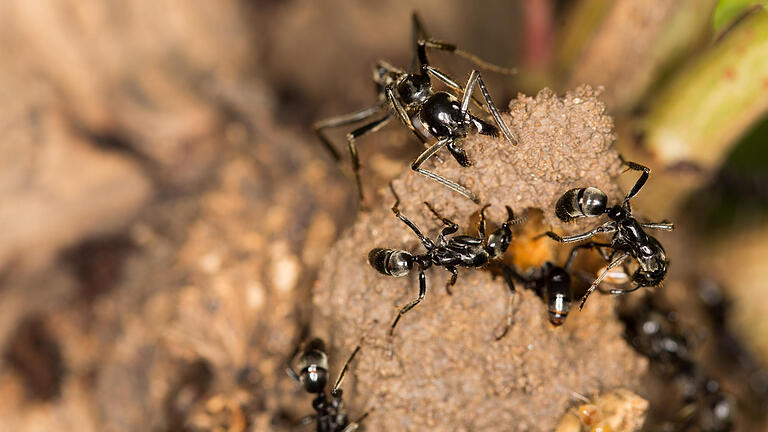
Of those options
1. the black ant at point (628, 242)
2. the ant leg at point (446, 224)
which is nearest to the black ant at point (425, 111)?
the ant leg at point (446, 224)

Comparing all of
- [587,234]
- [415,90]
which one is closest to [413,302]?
[587,234]

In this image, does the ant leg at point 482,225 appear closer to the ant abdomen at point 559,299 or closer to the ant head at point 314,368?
the ant abdomen at point 559,299

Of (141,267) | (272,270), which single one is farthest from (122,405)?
(272,270)

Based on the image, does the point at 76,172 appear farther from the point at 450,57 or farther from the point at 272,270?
the point at 450,57

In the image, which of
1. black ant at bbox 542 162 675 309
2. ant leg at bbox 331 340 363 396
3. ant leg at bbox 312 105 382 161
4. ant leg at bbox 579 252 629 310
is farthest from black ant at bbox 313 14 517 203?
ant leg at bbox 331 340 363 396

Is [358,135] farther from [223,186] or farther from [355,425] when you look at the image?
[355,425]
